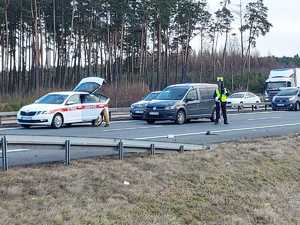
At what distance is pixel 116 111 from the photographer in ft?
112

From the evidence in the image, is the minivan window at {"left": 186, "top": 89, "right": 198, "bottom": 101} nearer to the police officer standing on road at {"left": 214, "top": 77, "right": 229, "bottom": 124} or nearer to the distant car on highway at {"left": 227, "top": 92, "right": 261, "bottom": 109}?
the police officer standing on road at {"left": 214, "top": 77, "right": 229, "bottom": 124}

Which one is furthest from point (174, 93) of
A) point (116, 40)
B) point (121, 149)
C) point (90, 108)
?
point (116, 40)

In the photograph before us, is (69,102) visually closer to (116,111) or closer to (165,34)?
(116,111)

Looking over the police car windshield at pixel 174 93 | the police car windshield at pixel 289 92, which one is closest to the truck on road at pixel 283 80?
the police car windshield at pixel 289 92

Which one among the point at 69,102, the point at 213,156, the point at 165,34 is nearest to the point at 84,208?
the point at 213,156

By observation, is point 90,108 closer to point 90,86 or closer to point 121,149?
point 90,86

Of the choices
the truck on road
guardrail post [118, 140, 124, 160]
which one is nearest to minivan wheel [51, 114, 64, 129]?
guardrail post [118, 140, 124, 160]

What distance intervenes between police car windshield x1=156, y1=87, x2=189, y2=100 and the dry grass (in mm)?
14564

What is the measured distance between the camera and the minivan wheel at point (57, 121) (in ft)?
78.7

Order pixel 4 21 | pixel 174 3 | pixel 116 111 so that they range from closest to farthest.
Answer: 1. pixel 116 111
2. pixel 4 21
3. pixel 174 3

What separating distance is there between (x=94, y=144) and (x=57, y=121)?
13760 mm

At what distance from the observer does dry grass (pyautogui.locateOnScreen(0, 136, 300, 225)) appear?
7902 mm

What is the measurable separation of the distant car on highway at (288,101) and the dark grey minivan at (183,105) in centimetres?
1534

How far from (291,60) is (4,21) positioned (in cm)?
6493
